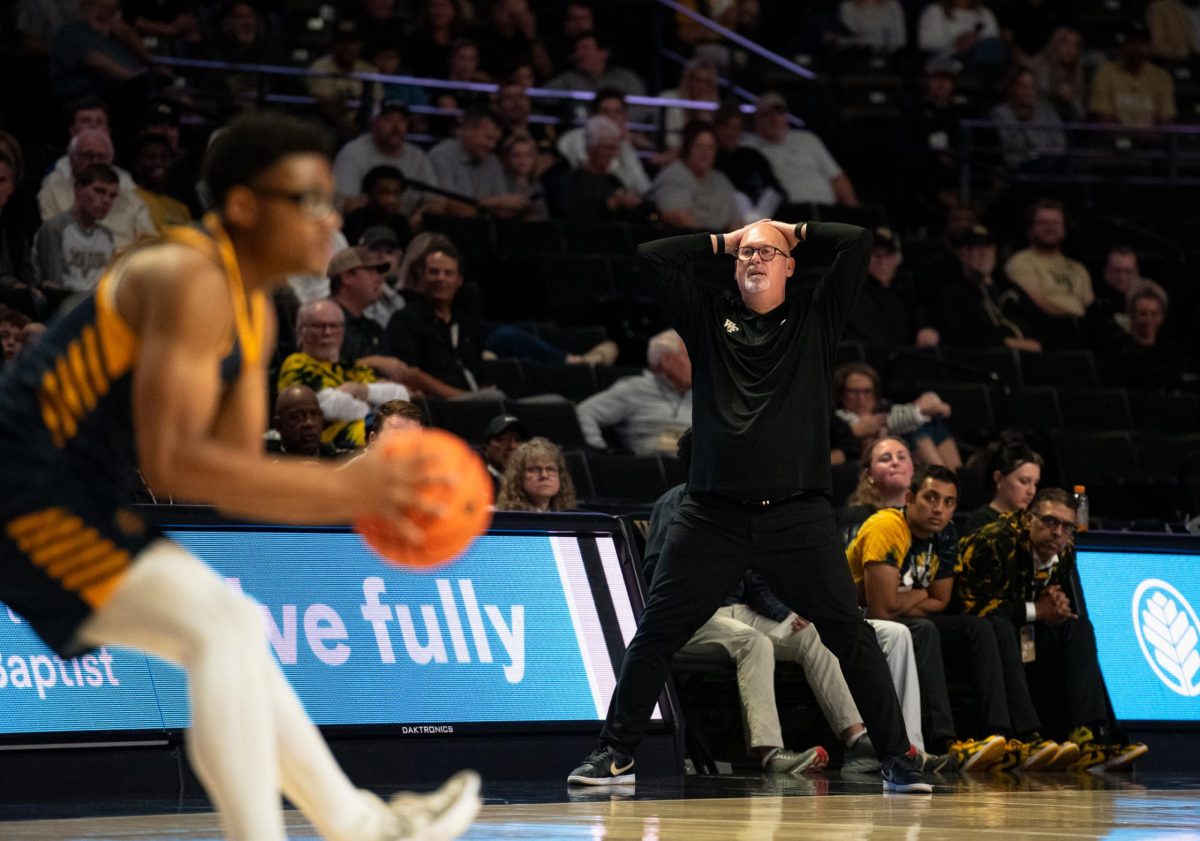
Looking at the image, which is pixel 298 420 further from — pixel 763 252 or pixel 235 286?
pixel 235 286

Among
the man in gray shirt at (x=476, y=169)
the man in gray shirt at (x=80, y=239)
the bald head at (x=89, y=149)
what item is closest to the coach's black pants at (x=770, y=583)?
the man in gray shirt at (x=80, y=239)

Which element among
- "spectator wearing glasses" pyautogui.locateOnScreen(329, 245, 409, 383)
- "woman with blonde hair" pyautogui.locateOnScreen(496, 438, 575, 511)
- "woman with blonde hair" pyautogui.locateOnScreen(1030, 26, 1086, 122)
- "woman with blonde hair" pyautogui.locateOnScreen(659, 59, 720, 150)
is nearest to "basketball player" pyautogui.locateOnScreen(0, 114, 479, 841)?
"woman with blonde hair" pyautogui.locateOnScreen(496, 438, 575, 511)

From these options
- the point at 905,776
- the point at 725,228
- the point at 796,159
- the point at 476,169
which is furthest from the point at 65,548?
the point at 796,159

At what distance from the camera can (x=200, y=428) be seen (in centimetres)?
327

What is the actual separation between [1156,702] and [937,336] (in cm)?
473

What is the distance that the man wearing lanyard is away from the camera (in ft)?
21.8

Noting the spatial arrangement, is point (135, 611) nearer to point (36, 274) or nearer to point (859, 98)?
point (36, 274)

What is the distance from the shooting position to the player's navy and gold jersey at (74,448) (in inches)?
133

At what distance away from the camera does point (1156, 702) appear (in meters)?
8.86

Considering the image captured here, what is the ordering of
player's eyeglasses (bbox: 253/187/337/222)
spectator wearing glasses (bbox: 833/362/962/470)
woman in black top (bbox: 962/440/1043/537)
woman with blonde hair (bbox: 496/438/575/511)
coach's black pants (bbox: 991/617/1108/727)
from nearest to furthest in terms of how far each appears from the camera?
player's eyeglasses (bbox: 253/187/337/222), woman with blonde hair (bbox: 496/438/575/511), coach's black pants (bbox: 991/617/1108/727), woman in black top (bbox: 962/440/1043/537), spectator wearing glasses (bbox: 833/362/962/470)

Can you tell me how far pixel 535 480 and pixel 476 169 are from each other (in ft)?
17.9

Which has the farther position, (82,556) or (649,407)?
(649,407)

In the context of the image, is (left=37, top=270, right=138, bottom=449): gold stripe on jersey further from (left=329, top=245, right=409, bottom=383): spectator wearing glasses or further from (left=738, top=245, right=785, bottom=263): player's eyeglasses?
(left=329, top=245, right=409, bottom=383): spectator wearing glasses

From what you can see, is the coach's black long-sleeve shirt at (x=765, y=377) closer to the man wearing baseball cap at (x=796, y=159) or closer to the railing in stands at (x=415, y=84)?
the railing in stands at (x=415, y=84)
